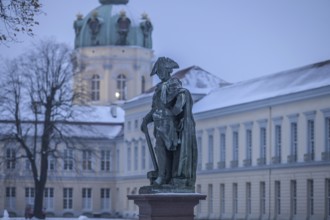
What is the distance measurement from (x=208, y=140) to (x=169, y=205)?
72.6 metres

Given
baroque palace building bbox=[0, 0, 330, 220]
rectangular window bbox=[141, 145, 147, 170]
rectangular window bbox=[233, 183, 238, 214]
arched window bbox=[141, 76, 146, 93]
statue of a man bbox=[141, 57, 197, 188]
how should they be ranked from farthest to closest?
arched window bbox=[141, 76, 146, 93]
rectangular window bbox=[141, 145, 147, 170]
rectangular window bbox=[233, 183, 238, 214]
baroque palace building bbox=[0, 0, 330, 220]
statue of a man bbox=[141, 57, 197, 188]

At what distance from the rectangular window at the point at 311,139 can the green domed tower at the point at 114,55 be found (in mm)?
56414

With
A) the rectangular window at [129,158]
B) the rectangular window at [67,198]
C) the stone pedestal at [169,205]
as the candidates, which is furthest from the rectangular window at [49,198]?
the stone pedestal at [169,205]

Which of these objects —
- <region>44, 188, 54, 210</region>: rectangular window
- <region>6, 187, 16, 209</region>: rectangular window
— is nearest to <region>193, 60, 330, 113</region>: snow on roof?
<region>44, 188, 54, 210</region>: rectangular window

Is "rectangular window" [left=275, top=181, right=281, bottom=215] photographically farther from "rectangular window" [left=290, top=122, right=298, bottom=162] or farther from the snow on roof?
the snow on roof

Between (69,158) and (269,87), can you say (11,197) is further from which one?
(269,87)

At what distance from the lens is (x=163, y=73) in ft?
82.5

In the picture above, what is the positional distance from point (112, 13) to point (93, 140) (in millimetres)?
21849

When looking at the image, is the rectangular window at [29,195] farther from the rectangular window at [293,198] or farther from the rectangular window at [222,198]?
the rectangular window at [293,198]

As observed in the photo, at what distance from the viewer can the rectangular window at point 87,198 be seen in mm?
122012

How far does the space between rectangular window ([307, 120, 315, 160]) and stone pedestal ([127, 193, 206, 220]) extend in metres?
53.9

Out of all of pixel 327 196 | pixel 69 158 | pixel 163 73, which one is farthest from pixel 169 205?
pixel 69 158

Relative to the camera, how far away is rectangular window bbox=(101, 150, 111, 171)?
12462cm

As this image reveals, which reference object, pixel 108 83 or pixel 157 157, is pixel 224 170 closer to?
pixel 108 83
